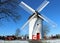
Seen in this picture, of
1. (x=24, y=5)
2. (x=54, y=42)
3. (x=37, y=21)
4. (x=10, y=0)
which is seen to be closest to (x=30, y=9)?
(x=24, y=5)

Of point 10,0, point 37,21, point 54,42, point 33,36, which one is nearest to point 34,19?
point 37,21

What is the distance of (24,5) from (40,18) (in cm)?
602

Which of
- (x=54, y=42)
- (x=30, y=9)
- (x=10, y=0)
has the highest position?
(x=30, y=9)

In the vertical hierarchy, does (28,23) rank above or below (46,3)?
below

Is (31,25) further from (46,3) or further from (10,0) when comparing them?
(10,0)

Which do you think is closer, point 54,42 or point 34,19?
point 54,42

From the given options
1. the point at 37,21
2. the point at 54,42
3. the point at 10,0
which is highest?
the point at 37,21

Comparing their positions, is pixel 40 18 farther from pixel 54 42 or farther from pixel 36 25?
pixel 54 42

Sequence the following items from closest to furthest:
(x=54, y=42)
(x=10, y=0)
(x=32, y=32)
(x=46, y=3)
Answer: (x=10, y=0) < (x=54, y=42) < (x=32, y=32) < (x=46, y=3)

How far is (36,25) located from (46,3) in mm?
6850

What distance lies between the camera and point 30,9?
54156mm

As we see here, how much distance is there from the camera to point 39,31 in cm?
5034

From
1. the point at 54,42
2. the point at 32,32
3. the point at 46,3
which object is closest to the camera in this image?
the point at 54,42

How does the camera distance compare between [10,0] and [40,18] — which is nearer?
[10,0]
